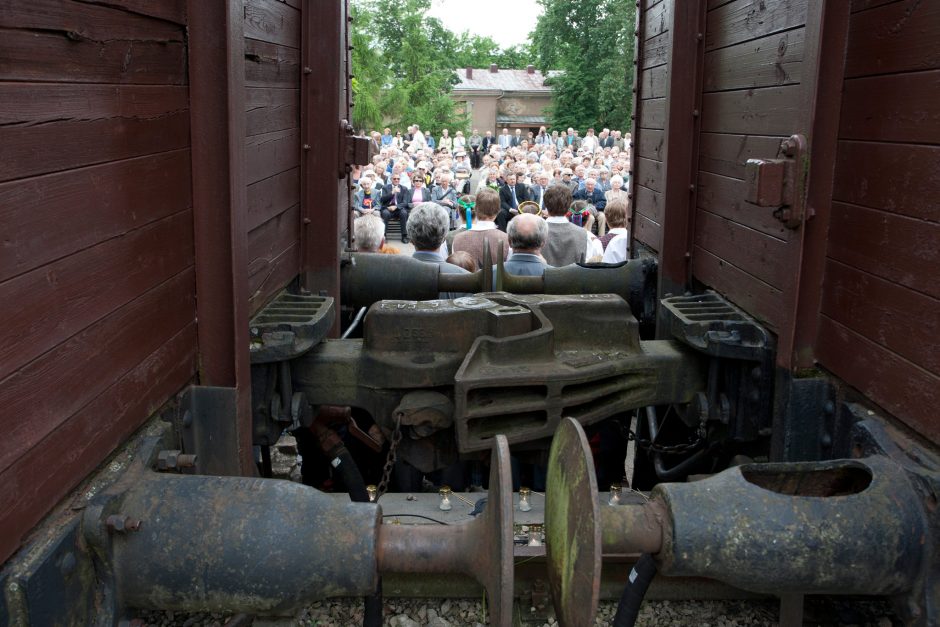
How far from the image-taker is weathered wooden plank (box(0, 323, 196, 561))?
6.97 feet

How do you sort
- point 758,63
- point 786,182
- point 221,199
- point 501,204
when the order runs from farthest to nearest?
point 501,204
point 758,63
point 786,182
point 221,199

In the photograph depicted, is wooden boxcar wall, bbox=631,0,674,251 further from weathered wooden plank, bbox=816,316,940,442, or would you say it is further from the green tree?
the green tree

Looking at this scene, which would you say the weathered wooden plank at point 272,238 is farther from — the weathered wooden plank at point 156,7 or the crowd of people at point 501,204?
the weathered wooden plank at point 156,7

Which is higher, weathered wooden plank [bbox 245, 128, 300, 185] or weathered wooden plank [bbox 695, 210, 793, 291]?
weathered wooden plank [bbox 245, 128, 300, 185]

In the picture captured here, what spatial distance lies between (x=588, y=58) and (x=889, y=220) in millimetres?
51152

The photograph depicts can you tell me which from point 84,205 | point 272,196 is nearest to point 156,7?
point 84,205

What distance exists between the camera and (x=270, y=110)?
441cm

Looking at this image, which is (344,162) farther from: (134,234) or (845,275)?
(845,275)

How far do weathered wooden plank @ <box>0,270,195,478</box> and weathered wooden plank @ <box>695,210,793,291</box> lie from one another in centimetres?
232

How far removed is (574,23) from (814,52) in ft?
182

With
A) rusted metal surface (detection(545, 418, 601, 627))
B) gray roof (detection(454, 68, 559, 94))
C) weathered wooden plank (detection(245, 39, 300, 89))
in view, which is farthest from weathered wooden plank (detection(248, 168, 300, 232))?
gray roof (detection(454, 68, 559, 94))

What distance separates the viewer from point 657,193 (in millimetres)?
5875

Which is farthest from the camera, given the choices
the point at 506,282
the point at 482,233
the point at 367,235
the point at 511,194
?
the point at 511,194

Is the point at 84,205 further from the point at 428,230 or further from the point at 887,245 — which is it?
the point at 428,230
